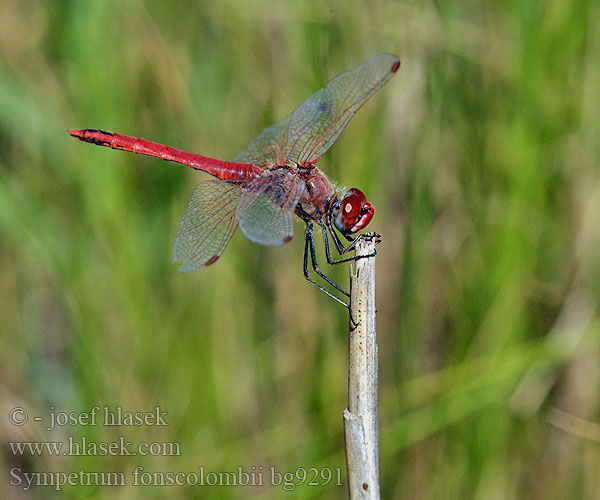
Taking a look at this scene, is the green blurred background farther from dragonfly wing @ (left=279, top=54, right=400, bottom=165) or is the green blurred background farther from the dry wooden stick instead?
the dry wooden stick

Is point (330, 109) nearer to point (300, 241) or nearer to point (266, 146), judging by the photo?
point (266, 146)

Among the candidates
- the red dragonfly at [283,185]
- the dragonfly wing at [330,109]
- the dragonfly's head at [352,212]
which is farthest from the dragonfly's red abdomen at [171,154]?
the dragonfly's head at [352,212]

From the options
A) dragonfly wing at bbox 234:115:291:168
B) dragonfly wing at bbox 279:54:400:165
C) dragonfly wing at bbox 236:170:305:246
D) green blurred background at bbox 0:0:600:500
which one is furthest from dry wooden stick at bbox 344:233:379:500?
dragonfly wing at bbox 234:115:291:168

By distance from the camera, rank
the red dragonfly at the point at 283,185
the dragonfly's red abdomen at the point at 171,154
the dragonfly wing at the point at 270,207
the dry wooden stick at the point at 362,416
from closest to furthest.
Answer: the dry wooden stick at the point at 362,416, the dragonfly wing at the point at 270,207, the red dragonfly at the point at 283,185, the dragonfly's red abdomen at the point at 171,154

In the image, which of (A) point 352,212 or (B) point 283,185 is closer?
(A) point 352,212

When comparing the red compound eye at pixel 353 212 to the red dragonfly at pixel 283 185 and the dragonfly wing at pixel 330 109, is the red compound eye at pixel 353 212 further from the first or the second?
the dragonfly wing at pixel 330 109

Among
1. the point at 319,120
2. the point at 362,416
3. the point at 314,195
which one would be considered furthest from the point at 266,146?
the point at 362,416
